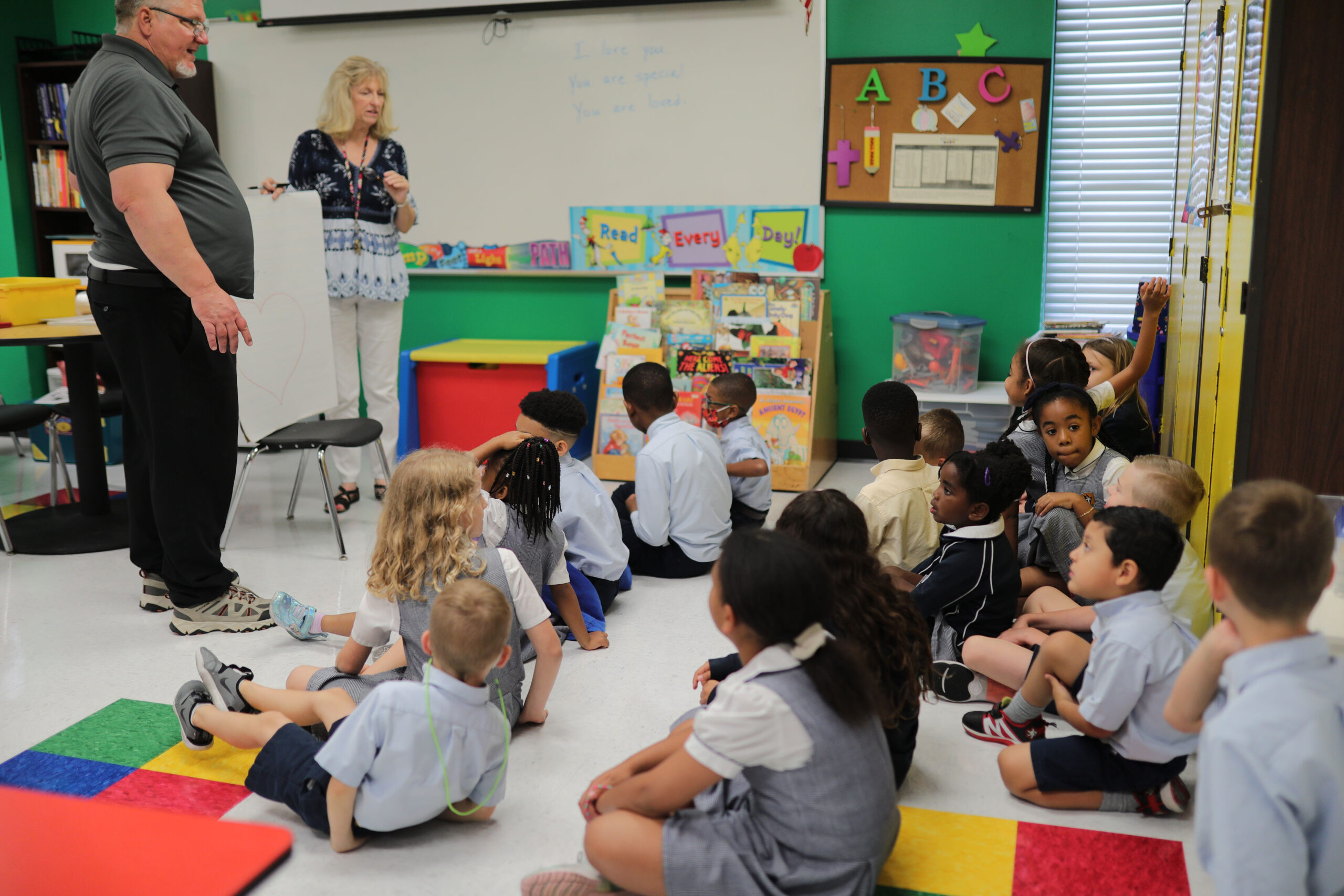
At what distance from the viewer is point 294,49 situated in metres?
5.01

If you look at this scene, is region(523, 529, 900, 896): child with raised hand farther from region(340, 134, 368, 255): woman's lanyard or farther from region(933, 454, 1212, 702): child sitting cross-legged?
region(340, 134, 368, 255): woman's lanyard

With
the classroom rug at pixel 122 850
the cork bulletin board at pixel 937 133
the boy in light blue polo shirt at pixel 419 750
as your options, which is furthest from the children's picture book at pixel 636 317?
the classroom rug at pixel 122 850

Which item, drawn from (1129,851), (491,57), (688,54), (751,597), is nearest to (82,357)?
(491,57)

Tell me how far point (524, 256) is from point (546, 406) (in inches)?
94.1

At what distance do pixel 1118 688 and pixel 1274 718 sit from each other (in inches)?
23.3

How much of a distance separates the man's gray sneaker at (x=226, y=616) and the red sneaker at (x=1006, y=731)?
74.1 inches

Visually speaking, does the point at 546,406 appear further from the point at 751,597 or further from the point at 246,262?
the point at 751,597

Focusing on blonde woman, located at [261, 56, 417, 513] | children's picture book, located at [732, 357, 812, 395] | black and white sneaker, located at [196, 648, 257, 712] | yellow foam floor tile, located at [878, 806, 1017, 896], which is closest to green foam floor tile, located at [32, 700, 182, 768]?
black and white sneaker, located at [196, 648, 257, 712]

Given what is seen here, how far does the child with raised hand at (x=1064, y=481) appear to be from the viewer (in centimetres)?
256

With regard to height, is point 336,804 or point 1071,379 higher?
point 1071,379

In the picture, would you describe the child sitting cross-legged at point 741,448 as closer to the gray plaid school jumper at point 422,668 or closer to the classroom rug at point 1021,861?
the gray plaid school jumper at point 422,668

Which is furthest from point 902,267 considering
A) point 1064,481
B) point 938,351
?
point 1064,481

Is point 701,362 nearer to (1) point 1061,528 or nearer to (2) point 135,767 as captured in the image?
(1) point 1061,528

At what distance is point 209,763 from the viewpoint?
210 centimetres
